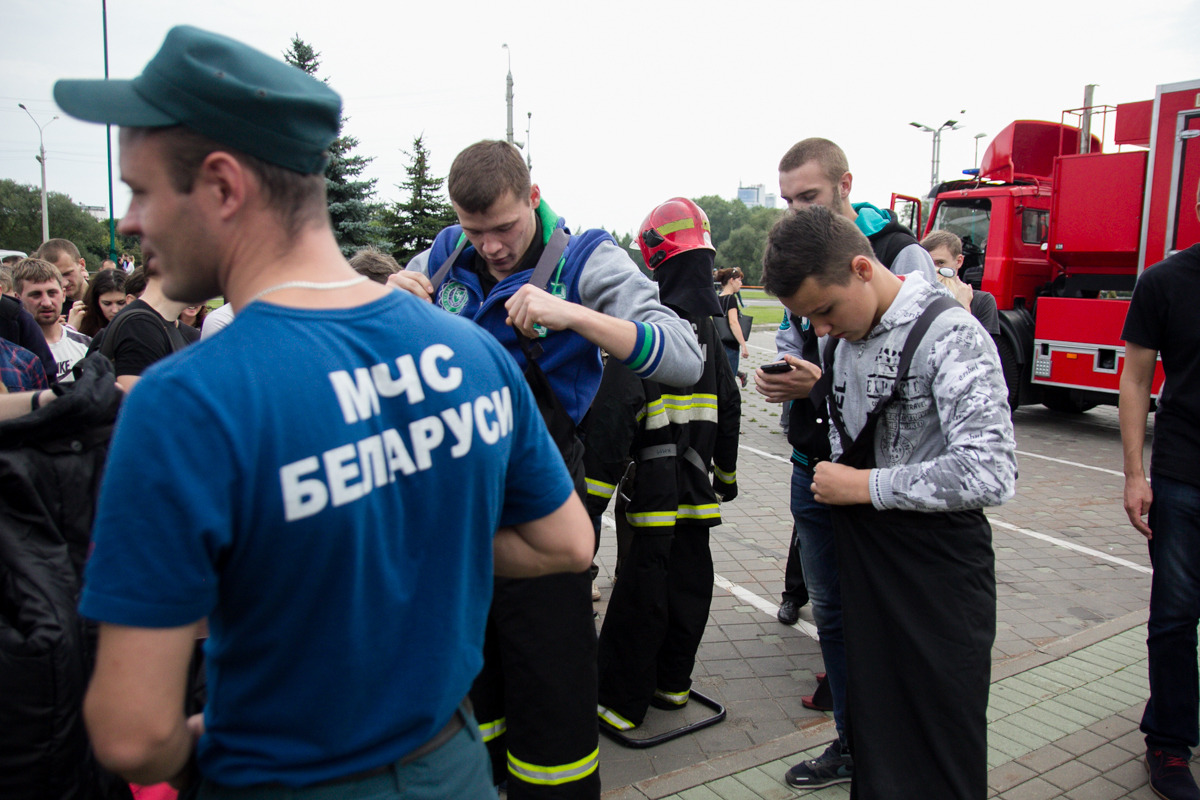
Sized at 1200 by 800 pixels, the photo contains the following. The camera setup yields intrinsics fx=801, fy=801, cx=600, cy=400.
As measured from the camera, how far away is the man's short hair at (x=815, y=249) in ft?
7.43

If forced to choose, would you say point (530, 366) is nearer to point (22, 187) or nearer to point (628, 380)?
point (628, 380)

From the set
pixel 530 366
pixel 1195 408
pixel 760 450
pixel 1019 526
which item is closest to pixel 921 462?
pixel 530 366

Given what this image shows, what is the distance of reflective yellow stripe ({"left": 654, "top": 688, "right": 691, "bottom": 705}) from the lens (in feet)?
12.0

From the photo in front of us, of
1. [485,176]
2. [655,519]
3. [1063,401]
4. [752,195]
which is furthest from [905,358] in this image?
[752,195]

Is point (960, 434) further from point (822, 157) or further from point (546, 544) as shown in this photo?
point (822, 157)

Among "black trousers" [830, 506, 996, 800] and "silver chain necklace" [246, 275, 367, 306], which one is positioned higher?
"silver chain necklace" [246, 275, 367, 306]

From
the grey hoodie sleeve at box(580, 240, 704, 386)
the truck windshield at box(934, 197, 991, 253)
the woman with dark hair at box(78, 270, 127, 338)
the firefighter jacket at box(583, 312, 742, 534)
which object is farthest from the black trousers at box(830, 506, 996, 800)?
the truck windshield at box(934, 197, 991, 253)

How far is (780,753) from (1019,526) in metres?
4.48

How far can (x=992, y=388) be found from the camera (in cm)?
212

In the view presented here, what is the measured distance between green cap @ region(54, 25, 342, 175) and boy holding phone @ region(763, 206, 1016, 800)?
5.17 feet

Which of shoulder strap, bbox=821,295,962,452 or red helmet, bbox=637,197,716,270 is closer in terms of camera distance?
shoulder strap, bbox=821,295,962,452

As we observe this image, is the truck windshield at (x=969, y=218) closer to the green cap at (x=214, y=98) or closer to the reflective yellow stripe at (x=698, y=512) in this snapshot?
the reflective yellow stripe at (x=698, y=512)

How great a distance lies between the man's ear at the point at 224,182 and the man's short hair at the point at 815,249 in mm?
1619

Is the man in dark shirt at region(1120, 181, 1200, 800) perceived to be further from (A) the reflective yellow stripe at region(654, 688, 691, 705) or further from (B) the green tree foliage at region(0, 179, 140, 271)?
(B) the green tree foliage at region(0, 179, 140, 271)
